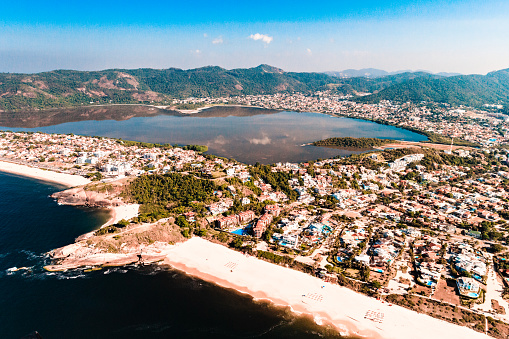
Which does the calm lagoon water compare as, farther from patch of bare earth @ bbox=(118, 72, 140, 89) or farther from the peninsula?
patch of bare earth @ bbox=(118, 72, 140, 89)

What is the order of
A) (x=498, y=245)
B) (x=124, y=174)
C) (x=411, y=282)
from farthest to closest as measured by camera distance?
(x=124, y=174)
(x=498, y=245)
(x=411, y=282)

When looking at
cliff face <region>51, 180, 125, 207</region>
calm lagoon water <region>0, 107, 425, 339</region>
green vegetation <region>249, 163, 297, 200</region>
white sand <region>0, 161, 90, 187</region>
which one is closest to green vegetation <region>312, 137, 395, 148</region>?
green vegetation <region>249, 163, 297, 200</region>

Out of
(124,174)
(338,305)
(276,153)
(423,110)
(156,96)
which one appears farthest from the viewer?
(156,96)

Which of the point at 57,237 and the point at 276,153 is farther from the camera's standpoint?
the point at 276,153

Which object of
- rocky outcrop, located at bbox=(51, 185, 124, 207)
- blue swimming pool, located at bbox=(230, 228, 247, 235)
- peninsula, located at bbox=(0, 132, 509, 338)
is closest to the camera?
peninsula, located at bbox=(0, 132, 509, 338)

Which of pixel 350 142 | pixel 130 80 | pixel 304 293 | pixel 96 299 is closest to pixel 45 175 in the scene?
pixel 96 299

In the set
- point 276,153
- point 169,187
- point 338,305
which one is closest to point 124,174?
point 169,187

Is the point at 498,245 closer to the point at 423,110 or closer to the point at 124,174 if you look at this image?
the point at 124,174

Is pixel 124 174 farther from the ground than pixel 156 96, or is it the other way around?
pixel 156 96
